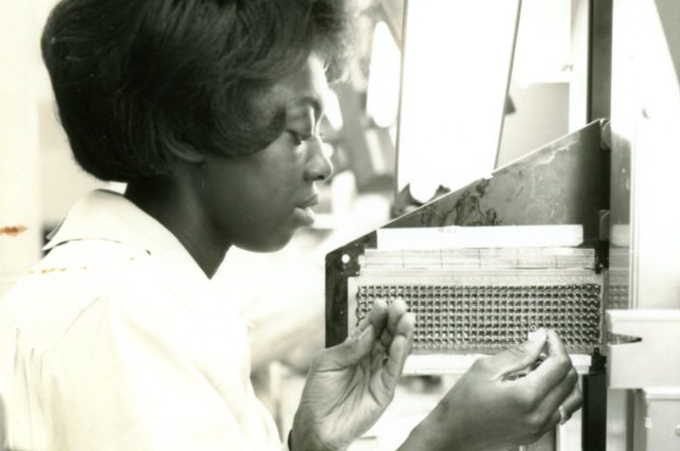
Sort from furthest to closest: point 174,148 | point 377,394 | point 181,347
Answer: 1. point 377,394
2. point 174,148
3. point 181,347

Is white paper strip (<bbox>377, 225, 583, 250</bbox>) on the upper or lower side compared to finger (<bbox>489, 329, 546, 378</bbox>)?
upper

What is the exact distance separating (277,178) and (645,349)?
573 mm

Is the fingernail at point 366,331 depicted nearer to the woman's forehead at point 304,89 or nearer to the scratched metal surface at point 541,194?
the scratched metal surface at point 541,194

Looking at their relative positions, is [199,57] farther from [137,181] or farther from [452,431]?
[452,431]

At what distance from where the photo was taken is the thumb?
1294 millimetres

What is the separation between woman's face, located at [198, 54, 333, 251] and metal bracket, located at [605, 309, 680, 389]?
478mm

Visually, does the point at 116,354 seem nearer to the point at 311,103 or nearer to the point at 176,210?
the point at 176,210

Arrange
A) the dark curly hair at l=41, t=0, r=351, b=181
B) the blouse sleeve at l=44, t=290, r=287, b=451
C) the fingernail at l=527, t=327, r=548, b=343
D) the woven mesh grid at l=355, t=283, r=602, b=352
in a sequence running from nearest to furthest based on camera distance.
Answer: the blouse sleeve at l=44, t=290, r=287, b=451
the dark curly hair at l=41, t=0, r=351, b=181
the fingernail at l=527, t=327, r=548, b=343
the woven mesh grid at l=355, t=283, r=602, b=352

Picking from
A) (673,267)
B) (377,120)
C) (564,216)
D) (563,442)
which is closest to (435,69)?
(377,120)

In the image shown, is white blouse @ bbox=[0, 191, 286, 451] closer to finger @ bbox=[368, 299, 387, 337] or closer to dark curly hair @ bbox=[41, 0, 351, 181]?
dark curly hair @ bbox=[41, 0, 351, 181]

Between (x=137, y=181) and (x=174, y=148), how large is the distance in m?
0.09

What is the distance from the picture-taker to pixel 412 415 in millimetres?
1402

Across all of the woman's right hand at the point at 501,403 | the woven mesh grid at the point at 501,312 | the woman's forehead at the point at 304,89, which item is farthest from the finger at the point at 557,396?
the woman's forehead at the point at 304,89

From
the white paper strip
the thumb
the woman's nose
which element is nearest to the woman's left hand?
the thumb
